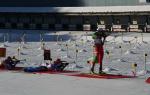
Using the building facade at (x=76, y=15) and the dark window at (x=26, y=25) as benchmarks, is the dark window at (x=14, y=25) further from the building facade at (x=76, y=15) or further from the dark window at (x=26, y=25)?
the dark window at (x=26, y=25)

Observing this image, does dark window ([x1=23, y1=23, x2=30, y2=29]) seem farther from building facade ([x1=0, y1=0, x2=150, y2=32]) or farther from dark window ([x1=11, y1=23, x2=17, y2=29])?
dark window ([x1=11, y1=23, x2=17, y2=29])

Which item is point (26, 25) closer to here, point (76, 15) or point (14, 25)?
point (14, 25)

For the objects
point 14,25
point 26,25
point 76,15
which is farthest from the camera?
point 14,25

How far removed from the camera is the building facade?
43656 millimetres

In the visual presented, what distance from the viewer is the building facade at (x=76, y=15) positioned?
43.7 m

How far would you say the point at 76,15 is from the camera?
46.8 metres

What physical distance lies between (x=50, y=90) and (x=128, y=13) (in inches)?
1319

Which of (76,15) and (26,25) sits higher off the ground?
(76,15)

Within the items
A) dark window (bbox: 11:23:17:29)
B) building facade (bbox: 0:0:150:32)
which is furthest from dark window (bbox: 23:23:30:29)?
dark window (bbox: 11:23:17:29)

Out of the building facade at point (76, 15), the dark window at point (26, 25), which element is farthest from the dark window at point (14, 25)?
the dark window at point (26, 25)

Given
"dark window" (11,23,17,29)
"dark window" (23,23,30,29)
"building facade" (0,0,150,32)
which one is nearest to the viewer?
"building facade" (0,0,150,32)

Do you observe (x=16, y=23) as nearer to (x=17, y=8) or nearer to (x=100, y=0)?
(x=17, y=8)

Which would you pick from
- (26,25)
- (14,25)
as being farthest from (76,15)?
(14,25)

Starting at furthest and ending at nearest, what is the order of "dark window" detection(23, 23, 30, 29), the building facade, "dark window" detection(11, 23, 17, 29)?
1. "dark window" detection(11, 23, 17, 29)
2. "dark window" detection(23, 23, 30, 29)
3. the building facade
